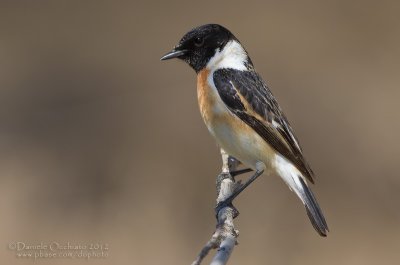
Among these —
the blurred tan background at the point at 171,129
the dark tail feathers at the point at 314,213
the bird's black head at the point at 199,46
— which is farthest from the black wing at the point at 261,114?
the blurred tan background at the point at 171,129

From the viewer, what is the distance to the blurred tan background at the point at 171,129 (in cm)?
871

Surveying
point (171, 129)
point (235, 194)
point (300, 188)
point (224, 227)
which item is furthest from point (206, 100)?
point (171, 129)

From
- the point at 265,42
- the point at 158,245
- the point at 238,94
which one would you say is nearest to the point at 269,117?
the point at 238,94

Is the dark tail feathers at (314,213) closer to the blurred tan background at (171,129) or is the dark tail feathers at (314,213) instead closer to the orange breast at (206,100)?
the orange breast at (206,100)

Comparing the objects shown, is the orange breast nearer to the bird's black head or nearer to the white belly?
the white belly

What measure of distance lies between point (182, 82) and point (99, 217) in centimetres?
251

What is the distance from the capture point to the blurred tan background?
8711 mm

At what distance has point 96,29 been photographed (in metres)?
11.8

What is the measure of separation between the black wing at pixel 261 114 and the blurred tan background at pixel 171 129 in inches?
122

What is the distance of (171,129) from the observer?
32.6 feet

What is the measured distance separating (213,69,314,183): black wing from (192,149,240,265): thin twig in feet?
1.28

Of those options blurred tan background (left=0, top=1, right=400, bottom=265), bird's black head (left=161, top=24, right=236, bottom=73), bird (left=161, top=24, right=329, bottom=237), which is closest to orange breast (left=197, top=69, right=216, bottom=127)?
bird (left=161, top=24, right=329, bottom=237)

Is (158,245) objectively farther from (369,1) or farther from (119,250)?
(369,1)

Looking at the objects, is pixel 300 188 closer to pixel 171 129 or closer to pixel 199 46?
pixel 199 46
